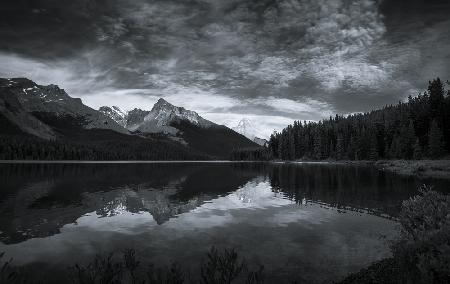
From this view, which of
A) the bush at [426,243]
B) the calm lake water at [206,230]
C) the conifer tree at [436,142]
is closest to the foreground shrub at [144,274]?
the calm lake water at [206,230]

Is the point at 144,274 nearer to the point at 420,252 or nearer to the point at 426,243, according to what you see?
the point at 420,252

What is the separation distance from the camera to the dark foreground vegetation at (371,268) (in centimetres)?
1212

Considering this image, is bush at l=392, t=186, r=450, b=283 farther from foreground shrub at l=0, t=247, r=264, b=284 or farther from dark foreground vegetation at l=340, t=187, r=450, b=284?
foreground shrub at l=0, t=247, r=264, b=284

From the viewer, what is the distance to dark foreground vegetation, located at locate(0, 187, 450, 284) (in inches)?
477

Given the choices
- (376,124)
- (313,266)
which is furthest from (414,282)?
(376,124)

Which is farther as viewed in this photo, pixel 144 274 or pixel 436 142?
pixel 436 142

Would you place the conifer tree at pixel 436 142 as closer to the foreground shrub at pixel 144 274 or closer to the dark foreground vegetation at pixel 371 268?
the dark foreground vegetation at pixel 371 268

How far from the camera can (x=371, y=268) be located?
17.4m

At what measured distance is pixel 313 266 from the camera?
62.0ft

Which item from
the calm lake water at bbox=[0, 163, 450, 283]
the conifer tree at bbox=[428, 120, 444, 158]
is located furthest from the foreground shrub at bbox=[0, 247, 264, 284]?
the conifer tree at bbox=[428, 120, 444, 158]

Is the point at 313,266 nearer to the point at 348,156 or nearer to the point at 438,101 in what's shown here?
the point at 438,101

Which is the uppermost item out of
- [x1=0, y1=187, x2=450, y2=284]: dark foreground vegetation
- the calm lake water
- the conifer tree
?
the conifer tree

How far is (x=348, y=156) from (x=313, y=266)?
187 m

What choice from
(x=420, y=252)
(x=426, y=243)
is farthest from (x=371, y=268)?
(x=426, y=243)
